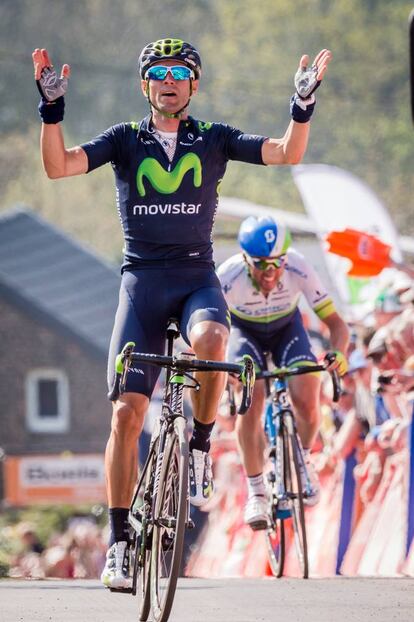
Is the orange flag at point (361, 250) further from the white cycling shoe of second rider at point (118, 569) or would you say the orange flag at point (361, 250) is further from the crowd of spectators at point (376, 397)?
the white cycling shoe of second rider at point (118, 569)

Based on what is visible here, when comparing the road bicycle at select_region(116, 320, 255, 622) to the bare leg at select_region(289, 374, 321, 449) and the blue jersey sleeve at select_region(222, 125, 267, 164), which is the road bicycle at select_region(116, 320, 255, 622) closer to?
the blue jersey sleeve at select_region(222, 125, 267, 164)

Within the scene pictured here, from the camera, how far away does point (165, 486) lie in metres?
6.67

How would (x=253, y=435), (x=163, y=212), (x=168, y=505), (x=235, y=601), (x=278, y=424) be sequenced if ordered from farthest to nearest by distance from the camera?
(x=253, y=435) < (x=278, y=424) < (x=235, y=601) < (x=163, y=212) < (x=168, y=505)

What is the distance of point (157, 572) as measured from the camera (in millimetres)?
6613

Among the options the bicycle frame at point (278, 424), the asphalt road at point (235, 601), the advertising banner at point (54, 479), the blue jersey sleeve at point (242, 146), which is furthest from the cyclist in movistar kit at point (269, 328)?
the advertising banner at point (54, 479)

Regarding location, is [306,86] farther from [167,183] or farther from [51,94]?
[51,94]

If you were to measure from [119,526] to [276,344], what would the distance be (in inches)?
134

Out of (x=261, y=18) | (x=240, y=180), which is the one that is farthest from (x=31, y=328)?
(x=261, y=18)

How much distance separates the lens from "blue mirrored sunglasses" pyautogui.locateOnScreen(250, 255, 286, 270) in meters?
9.88

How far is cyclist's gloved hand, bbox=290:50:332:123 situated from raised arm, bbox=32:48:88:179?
3.33 ft

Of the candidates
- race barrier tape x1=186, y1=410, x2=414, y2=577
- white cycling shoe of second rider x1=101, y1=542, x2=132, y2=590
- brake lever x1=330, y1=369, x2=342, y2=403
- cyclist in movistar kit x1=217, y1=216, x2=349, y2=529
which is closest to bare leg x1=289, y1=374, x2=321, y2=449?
cyclist in movistar kit x1=217, y1=216, x2=349, y2=529

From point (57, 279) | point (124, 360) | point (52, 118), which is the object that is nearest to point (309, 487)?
point (124, 360)

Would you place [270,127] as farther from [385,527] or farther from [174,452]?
[174,452]

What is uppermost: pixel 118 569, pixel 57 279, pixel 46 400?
pixel 57 279
